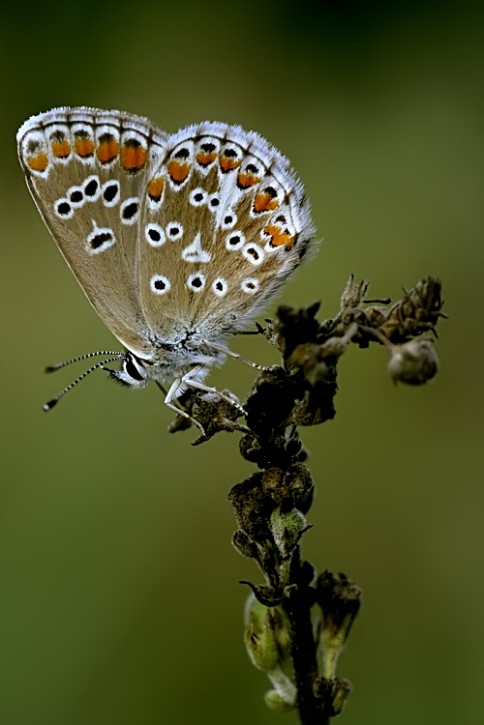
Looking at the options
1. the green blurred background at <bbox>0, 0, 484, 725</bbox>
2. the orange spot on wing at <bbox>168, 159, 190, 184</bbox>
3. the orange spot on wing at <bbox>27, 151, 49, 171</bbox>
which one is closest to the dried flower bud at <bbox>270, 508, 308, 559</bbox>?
the orange spot on wing at <bbox>168, 159, 190, 184</bbox>

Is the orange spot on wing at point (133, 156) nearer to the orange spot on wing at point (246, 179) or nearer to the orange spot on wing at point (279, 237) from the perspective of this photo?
the orange spot on wing at point (246, 179)

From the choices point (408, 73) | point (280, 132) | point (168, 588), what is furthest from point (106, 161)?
point (408, 73)

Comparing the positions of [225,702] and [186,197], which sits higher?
[186,197]

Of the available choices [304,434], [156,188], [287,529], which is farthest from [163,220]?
[304,434]

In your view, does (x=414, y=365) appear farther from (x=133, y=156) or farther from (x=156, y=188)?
(x=133, y=156)

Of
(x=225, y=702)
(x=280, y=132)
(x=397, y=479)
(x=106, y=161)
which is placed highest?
(x=280, y=132)

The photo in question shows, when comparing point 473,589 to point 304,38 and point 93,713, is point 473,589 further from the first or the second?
point 304,38

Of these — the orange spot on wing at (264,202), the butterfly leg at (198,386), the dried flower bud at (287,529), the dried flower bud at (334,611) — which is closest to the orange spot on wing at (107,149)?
the orange spot on wing at (264,202)

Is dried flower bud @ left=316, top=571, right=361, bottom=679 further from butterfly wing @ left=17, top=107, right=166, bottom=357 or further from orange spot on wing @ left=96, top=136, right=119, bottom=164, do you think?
orange spot on wing @ left=96, top=136, right=119, bottom=164
